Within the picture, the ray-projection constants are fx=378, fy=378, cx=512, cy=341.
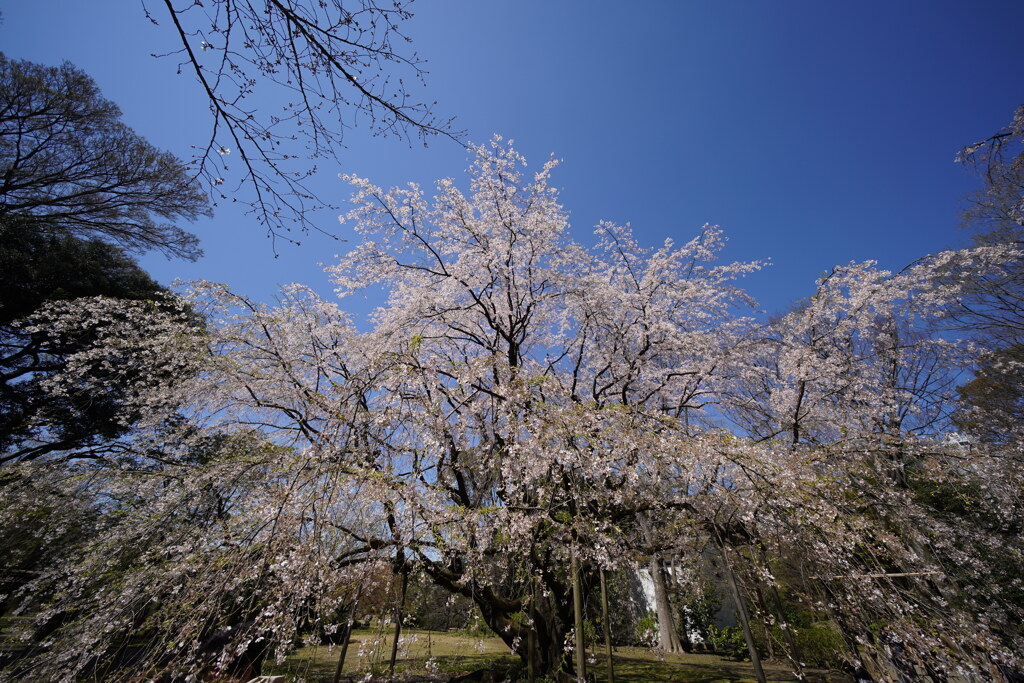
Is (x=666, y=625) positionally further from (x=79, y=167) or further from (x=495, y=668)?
(x=79, y=167)

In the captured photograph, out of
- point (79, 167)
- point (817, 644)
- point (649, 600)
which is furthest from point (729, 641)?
point (79, 167)

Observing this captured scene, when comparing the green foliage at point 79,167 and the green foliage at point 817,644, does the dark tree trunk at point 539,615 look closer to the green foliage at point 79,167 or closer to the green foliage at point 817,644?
the green foliage at point 817,644

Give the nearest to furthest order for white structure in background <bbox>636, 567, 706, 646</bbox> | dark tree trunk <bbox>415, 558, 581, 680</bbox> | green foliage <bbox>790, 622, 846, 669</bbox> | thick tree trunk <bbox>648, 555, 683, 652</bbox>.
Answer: dark tree trunk <bbox>415, 558, 581, 680</bbox> → green foliage <bbox>790, 622, 846, 669</bbox> → thick tree trunk <bbox>648, 555, 683, 652</bbox> → white structure in background <bbox>636, 567, 706, 646</bbox>

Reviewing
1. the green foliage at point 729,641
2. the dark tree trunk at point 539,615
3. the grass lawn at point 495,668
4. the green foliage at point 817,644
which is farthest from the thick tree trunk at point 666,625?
the dark tree trunk at point 539,615

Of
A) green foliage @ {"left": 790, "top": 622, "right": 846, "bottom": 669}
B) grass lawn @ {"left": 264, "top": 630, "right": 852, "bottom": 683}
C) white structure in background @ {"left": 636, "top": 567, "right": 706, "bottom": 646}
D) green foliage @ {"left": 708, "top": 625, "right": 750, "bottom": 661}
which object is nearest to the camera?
grass lawn @ {"left": 264, "top": 630, "right": 852, "bottom": 683}

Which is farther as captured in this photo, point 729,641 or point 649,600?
point 649,600

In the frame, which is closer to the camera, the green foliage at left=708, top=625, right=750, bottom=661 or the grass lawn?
the grass lawn

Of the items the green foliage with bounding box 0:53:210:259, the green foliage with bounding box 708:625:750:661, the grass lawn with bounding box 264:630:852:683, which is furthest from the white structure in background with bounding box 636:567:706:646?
the green foliage with bounding box 0:53:210:259

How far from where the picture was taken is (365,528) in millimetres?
4723

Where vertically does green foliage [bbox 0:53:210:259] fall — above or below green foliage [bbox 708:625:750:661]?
above

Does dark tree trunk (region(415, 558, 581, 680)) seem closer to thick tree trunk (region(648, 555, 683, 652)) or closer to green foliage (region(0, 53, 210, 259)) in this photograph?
thick tree trunk (region(648, 555, 683, 652))

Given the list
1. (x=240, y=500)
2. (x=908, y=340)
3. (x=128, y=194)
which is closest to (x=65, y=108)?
(x=128, y=194)

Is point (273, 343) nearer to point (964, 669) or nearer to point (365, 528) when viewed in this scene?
point (365, 528)

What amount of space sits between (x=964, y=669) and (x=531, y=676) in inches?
192
